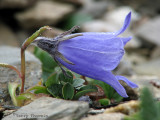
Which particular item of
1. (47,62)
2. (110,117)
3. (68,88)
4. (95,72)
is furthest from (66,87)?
(47,62)

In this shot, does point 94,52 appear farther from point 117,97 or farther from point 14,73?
point 14,73

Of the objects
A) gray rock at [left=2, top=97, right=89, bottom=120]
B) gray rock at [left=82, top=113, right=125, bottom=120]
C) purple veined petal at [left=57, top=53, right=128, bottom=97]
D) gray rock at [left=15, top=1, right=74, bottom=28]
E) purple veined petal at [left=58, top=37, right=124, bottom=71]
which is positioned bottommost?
gray rock at [left=82, top=113, right=125, bottom=120]

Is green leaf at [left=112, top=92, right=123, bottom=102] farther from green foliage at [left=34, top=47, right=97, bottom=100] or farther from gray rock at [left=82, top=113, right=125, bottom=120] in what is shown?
gray rock at [left=82, top=113, right=125, bottom=120]

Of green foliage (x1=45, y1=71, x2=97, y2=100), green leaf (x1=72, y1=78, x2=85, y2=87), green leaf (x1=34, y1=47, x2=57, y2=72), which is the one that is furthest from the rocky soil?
green leaf (x1=72, y1=78, x2=85, y2=87)

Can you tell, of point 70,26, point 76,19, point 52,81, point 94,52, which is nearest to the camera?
point 94,52

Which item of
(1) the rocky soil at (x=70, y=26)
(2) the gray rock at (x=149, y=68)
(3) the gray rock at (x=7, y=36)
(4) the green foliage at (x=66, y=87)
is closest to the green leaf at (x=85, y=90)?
(4) the green foliage at (x=66, y=87)

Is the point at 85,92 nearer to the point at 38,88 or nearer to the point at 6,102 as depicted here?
the point at 38,88

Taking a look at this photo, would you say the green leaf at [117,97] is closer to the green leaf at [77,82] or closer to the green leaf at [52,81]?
the green leaf at [77,82]

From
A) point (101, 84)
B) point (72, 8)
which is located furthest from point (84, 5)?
point (101, 84)
